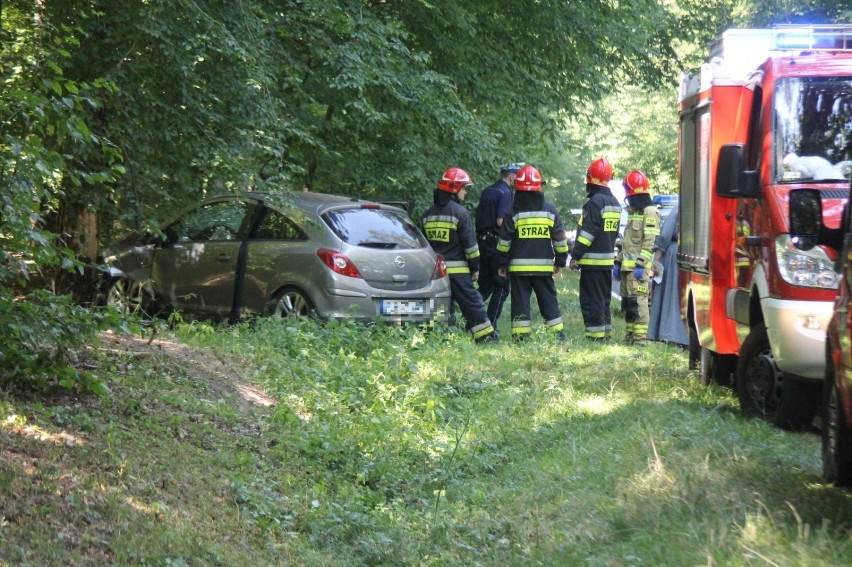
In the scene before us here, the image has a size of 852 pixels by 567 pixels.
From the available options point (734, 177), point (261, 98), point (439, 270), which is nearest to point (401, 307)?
point (439, 270)

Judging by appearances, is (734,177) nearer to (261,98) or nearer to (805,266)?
(805,266)

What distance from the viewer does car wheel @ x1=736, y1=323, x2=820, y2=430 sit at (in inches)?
305

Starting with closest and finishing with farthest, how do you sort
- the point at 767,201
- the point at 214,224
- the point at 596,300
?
the point at 767,201 → the point at 214,224 → the point at 596,300

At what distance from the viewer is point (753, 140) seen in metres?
8.69

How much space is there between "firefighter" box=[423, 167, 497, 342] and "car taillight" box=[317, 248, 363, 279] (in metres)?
1.97

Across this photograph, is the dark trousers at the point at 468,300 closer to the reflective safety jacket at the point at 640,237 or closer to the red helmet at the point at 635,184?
the reflective safety jacket at the point at 640,237

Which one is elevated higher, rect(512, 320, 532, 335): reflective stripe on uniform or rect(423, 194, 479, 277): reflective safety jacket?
rect(423, 194, 479, 277): reflective safety jacket

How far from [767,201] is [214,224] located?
7277 millimetres

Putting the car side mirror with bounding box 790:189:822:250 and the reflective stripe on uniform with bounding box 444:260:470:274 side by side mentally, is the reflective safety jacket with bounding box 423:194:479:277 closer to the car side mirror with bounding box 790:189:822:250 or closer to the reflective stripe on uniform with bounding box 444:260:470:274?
the reflective stripe on uniform with bounding box 444:260:470:274

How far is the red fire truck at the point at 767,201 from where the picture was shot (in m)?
7.35

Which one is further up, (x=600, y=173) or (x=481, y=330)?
(x=600, y=173)

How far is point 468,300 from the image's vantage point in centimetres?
1423

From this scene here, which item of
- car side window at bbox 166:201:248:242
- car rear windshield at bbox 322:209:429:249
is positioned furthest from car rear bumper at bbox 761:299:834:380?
car side window at bbox 166:201:248:242

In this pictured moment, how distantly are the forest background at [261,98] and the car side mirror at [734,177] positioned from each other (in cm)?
397
